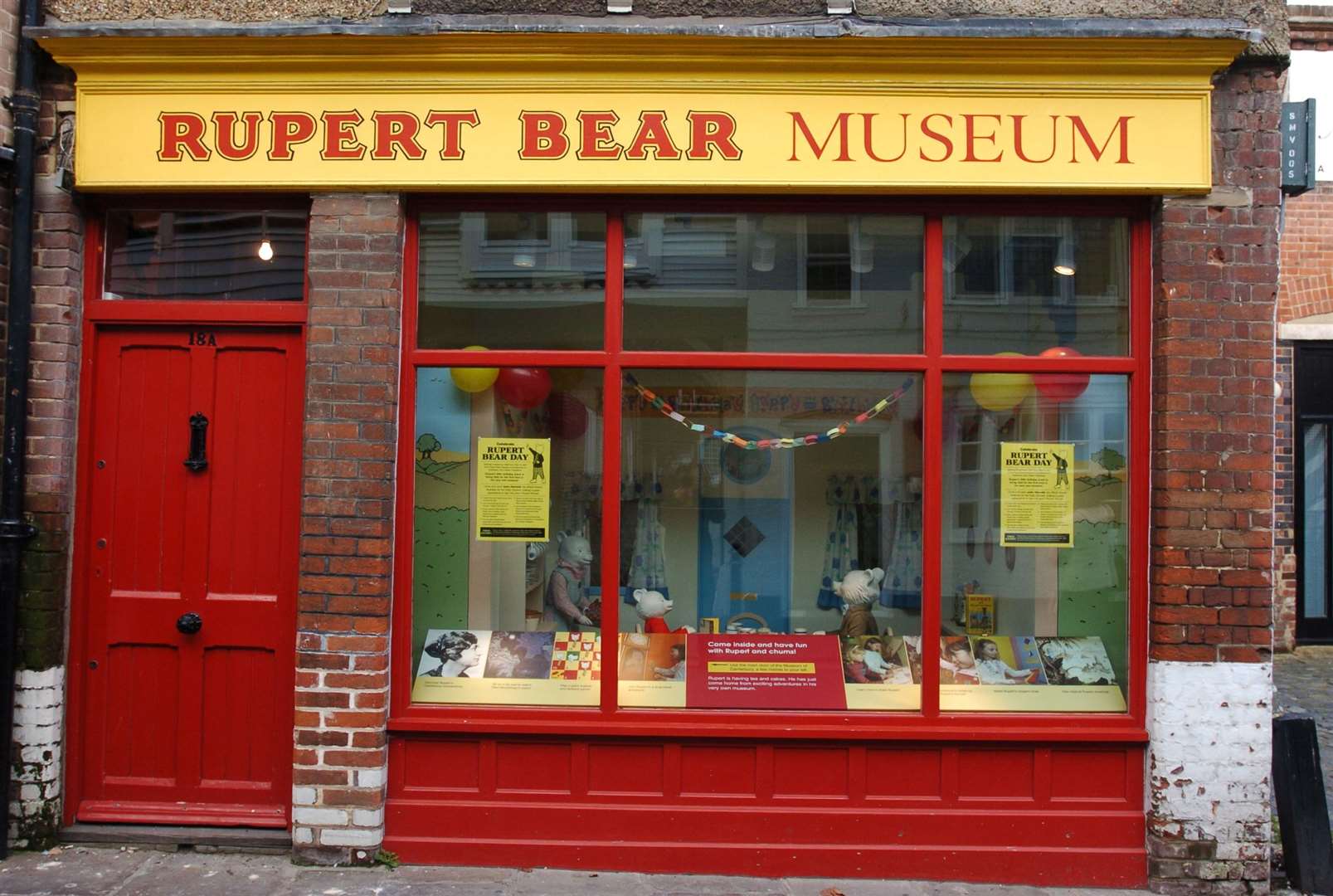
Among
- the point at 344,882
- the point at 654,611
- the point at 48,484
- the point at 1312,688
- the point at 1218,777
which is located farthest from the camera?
the point at 1312,688

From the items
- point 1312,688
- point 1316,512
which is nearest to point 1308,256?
point 1316,512

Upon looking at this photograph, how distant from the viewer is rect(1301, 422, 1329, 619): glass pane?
1124 centimetres

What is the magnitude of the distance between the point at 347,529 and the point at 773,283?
8.41 ft

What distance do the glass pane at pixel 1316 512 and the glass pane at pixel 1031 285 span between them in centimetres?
792

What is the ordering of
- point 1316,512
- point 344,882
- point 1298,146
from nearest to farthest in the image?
point 344,882, point 1298,146, point 1316,512

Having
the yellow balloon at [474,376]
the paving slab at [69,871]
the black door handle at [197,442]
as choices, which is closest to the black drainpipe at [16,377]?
the paving slab at [69,871]

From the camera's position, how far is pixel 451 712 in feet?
16.7

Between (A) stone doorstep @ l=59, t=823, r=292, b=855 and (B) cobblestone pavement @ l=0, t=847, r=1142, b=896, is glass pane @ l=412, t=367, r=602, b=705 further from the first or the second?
(A) stone doorstep @ l=59, t=823, r=292, b=855

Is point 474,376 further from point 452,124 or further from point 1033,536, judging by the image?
point 1033,536

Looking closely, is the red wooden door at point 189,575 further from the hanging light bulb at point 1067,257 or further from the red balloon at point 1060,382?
the hanging light bulb at point 1067,257

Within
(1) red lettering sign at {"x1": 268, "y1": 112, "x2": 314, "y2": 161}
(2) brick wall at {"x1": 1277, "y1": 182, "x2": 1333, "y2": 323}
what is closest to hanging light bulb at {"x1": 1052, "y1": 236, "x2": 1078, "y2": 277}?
(1) red lettering sign at {"x1": 268, "y1": 112, "x2": 314, "y2": 161}

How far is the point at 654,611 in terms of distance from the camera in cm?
533

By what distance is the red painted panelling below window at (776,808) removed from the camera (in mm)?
4926

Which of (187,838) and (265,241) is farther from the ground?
(265,241)
